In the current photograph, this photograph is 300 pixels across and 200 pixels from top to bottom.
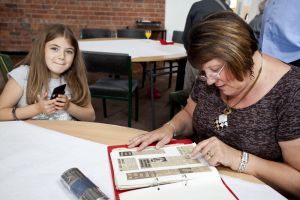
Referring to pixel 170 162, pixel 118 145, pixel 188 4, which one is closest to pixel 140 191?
pixel 170 162

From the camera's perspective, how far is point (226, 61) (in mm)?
867

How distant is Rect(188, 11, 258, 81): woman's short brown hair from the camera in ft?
2.78

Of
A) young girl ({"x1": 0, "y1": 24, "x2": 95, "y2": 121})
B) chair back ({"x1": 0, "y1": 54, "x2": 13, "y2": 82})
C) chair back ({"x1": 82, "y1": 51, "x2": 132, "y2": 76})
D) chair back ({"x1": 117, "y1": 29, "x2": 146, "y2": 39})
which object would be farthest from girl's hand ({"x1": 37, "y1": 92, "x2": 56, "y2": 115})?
chair back ({"x1": 117, "y1": 29, "x2": 146, "y2": 39})

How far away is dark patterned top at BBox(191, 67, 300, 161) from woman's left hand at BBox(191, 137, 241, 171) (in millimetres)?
126

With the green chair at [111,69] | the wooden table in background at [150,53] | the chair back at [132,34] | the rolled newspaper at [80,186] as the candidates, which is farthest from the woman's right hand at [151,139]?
the chair back at [132,34]

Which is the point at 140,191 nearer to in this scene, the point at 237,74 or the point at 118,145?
the point at 118,145

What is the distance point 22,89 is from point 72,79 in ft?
0.87

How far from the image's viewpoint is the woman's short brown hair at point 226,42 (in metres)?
0.85

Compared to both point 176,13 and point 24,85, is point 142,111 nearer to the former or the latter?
point 24,85

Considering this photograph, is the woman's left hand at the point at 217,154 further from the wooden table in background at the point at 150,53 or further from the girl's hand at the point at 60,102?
the wooden table in background at the point at 150,53

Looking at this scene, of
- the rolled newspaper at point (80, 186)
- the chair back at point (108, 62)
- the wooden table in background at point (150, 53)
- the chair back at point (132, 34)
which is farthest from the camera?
the chair back at point (132, 34)

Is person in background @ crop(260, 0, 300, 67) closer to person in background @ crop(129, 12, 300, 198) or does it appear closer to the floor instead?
person in background @ crop(129, 12, 300, 198)

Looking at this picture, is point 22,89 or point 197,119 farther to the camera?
point 22,89

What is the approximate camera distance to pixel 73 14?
525cm
